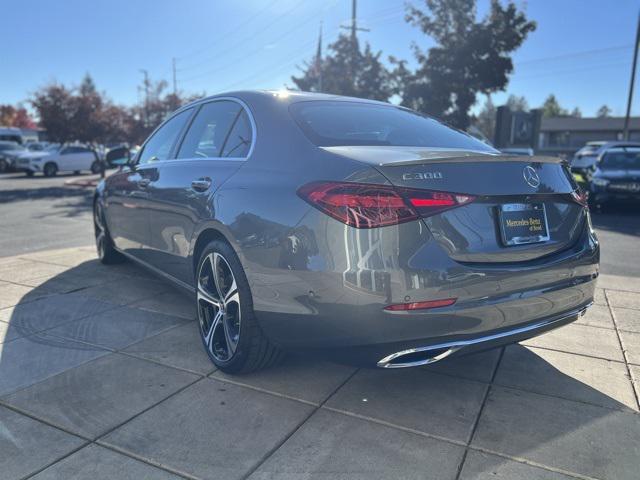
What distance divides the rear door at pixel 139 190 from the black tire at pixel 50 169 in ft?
83.3

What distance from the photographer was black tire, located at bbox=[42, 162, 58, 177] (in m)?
27.6

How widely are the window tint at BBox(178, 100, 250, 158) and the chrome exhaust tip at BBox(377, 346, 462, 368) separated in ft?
5.08

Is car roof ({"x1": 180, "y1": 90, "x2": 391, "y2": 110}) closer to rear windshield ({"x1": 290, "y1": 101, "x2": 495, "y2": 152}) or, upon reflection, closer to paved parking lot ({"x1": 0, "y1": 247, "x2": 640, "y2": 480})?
rear windshield ({"x1": 290, "y1": 101, "x2": 495, "y2": 152})

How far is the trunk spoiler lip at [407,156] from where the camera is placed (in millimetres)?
2475

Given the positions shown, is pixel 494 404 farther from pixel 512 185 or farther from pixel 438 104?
pixel 438 104

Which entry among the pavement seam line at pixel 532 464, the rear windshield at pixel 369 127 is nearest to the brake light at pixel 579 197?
the rear windshield at pixel 369 127

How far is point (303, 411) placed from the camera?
9.03 feet

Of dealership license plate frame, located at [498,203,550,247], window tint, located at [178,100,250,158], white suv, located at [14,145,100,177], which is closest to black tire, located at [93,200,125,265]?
window tint, located at [178,100,250,158]

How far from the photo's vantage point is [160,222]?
160 inches

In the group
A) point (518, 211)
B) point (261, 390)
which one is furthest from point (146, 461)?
point (518, 211)

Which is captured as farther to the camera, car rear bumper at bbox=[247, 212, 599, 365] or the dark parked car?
the dark parked car

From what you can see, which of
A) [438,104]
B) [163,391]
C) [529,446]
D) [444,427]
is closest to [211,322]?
[163,391]

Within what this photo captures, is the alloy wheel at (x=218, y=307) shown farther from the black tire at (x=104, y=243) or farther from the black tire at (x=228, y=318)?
the black tire at (x=104, y=243)

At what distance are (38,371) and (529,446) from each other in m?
2.75
